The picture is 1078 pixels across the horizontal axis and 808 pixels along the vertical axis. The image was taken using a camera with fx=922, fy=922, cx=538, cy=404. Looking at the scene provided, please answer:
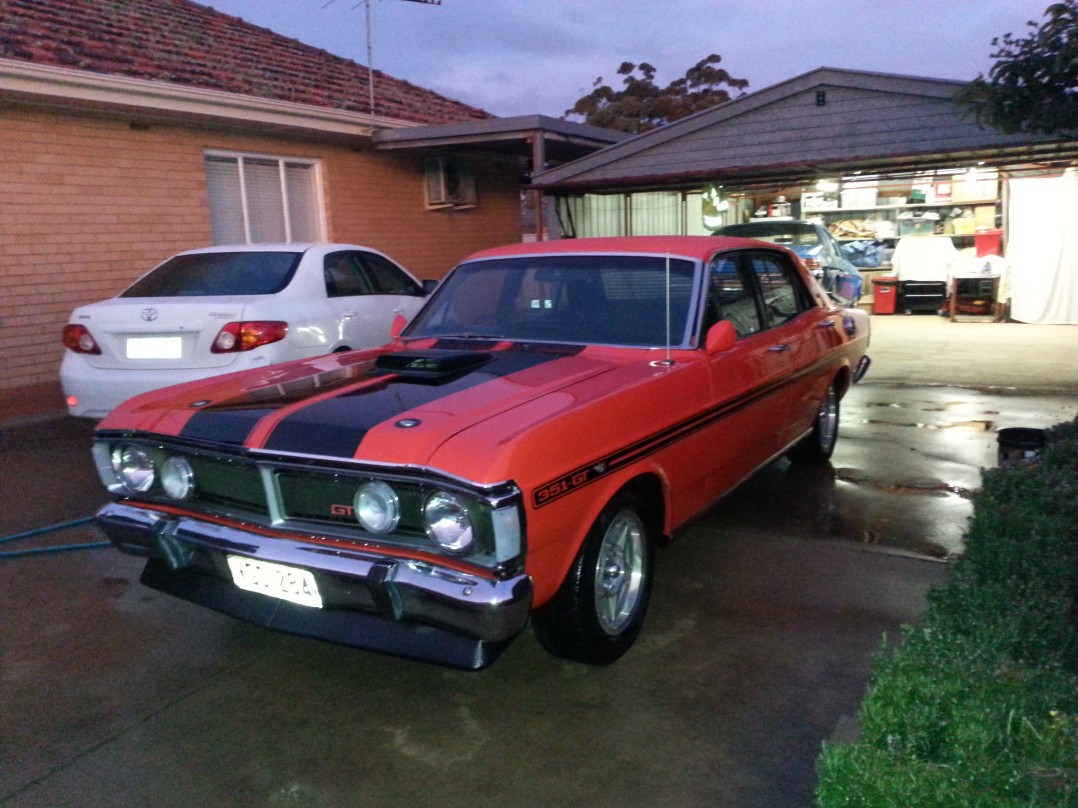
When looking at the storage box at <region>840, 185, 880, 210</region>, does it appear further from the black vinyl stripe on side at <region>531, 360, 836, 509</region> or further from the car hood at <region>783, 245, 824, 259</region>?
the black vinyl stripe on side at <region>531, 360, 836, 509</region>

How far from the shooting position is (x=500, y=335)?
4457 millimetres

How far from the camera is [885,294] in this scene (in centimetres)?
1681

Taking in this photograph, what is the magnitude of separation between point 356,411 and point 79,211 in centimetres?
699

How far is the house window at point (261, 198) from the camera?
10.3m

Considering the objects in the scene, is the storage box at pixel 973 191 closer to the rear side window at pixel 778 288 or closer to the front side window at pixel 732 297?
the rear side window at pixel 778 288

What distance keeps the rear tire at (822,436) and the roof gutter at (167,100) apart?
264 inches

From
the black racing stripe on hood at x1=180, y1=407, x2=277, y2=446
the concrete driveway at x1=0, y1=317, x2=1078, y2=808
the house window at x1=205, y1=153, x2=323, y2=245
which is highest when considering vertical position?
the house window at x1=205, y1=153, x2=323, y2=245

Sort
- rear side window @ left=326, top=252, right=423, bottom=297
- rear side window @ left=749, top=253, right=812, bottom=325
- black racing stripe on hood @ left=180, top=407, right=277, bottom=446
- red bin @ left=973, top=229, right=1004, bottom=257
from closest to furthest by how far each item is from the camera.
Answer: black racing stripe on hood @ left=180, top=407, right=277, bottom=446 < rear side window @ left=749, top=253, right=812, bottom=325 < rear side window @ left=326, top=252, right=423, bottom=297 < red bin @ left=973, top=229, right=1004, bottom=257

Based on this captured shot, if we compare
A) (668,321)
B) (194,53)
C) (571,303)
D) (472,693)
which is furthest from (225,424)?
(194,53)

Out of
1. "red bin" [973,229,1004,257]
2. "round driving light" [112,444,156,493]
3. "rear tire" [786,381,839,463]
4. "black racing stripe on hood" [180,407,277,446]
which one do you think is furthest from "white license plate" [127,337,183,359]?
"red bin" [973,229,1004,257]

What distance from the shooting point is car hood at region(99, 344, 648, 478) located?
2945 mm

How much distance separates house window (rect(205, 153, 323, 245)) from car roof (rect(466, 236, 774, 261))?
644 cm

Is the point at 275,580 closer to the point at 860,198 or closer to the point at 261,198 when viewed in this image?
the point at 261,198

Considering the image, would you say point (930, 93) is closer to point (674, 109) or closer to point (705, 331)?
point (705, 331)
